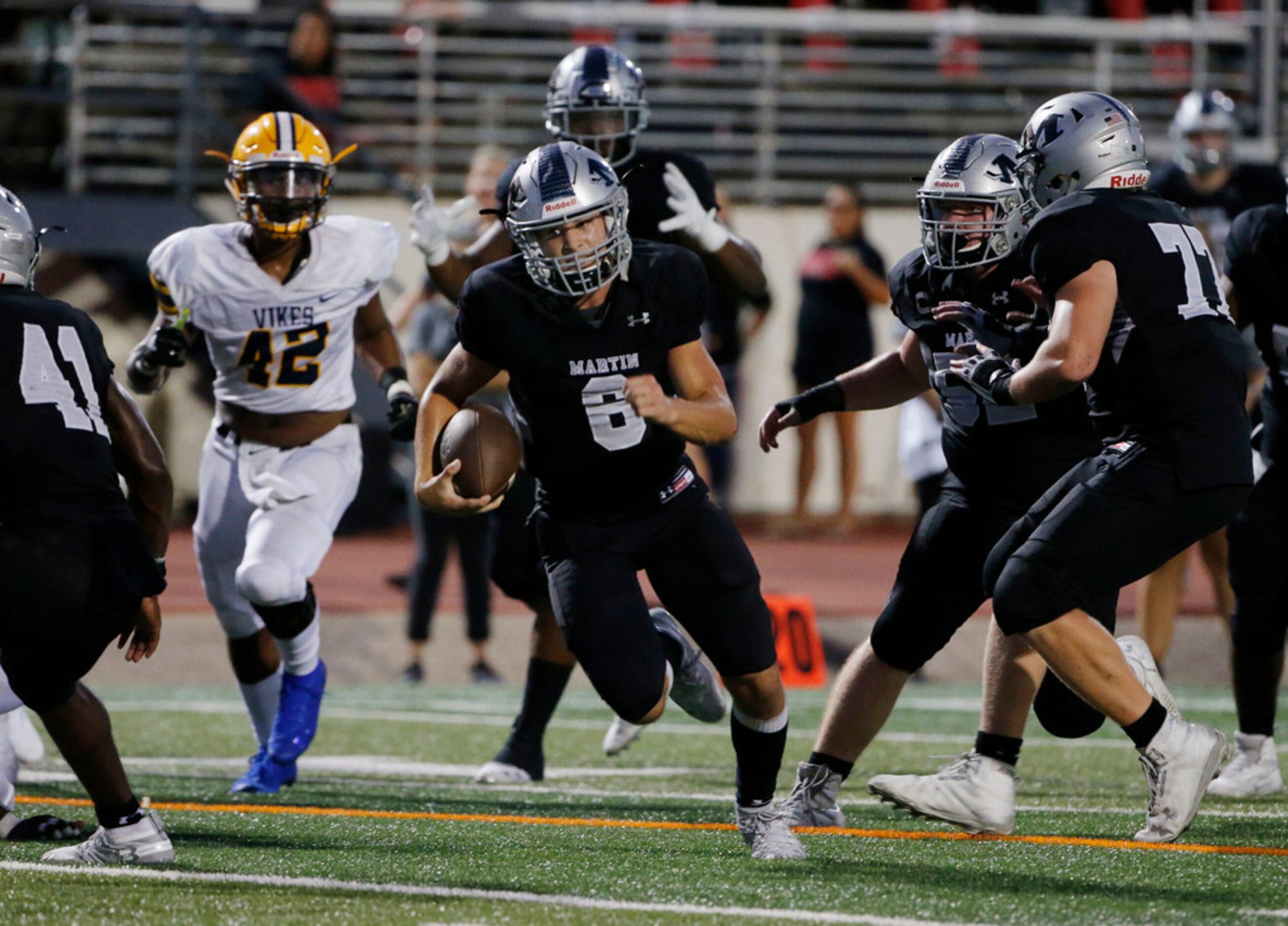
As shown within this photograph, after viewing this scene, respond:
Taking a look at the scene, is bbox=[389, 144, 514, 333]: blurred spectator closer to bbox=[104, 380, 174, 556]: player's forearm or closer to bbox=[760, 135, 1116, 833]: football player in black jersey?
bbox=[760, 135, 1116, 833]: football player in black jersey

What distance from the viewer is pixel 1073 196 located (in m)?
4.10

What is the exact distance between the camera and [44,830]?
4.39 m

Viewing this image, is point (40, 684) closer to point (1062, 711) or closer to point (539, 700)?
point (539, 700)

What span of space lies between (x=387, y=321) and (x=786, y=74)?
25.5 ft

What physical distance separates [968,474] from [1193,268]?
750mm

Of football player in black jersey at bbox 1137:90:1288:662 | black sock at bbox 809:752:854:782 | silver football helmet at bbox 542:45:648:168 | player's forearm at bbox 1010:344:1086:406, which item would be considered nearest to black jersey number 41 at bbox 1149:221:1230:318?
player's forearm at bbox 1010:344:1086:406

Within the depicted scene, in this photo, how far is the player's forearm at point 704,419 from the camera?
3932mm

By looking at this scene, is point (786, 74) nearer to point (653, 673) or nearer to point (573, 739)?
point (573, 739)

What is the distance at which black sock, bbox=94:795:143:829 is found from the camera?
396 centimetres

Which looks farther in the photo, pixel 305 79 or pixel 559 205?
pixel 305 79

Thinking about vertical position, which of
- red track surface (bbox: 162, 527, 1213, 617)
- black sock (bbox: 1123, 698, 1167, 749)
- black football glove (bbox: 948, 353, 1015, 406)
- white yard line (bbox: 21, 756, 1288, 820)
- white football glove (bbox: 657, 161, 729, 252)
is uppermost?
white football glove (bbox: 657, 161, 729, 252)

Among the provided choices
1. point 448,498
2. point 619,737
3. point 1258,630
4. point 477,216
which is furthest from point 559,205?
point 477,216

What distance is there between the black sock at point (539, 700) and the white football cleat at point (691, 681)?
2.34 ft

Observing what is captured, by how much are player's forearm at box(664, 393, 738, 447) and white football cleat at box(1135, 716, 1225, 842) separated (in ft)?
3.65
